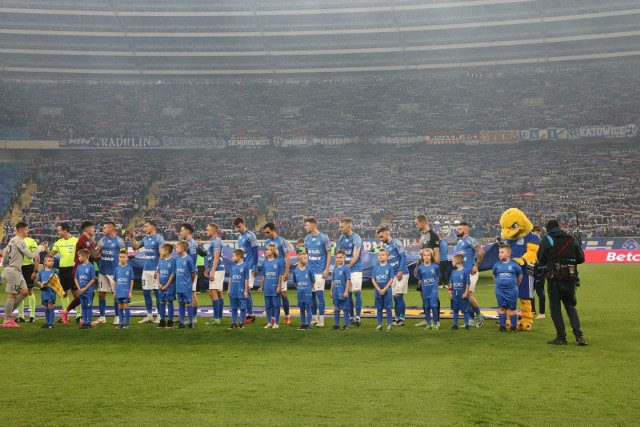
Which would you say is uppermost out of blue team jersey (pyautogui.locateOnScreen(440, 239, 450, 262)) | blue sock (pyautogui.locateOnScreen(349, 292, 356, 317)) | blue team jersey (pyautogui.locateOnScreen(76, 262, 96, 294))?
blue team jersey (pyautogui.locateOnScreen(440, 239, 450, 262))

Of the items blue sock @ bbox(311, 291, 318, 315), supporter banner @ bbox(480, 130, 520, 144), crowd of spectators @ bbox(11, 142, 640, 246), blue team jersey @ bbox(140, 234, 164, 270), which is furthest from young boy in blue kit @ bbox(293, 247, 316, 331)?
supporter banner @ bbox(480, 130, 520, 144)

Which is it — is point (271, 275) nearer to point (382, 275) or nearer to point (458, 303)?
point (382, 275)

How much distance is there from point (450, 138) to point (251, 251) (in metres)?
36.3

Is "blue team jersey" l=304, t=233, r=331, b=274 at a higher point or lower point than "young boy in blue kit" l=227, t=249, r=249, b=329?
higher

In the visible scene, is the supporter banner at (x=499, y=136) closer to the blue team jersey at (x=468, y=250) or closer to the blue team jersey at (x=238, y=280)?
the blue team jersey at (x=468, y=250)

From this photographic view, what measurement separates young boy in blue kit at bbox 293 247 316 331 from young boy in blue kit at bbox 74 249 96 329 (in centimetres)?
416

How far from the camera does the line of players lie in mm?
13625

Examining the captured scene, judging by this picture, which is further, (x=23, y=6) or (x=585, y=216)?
(x=23, y=6)

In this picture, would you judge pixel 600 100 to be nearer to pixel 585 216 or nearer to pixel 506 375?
pixel 585 216

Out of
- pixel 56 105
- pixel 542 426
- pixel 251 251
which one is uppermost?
pixel 56 105

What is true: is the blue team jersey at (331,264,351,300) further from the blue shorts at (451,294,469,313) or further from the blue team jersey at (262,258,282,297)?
the blue shorts at (451,294,469,313)

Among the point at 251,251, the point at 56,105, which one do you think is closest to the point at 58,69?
the point at 56,105

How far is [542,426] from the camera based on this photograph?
6754mm

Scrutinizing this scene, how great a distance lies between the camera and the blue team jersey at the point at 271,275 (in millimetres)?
13898
